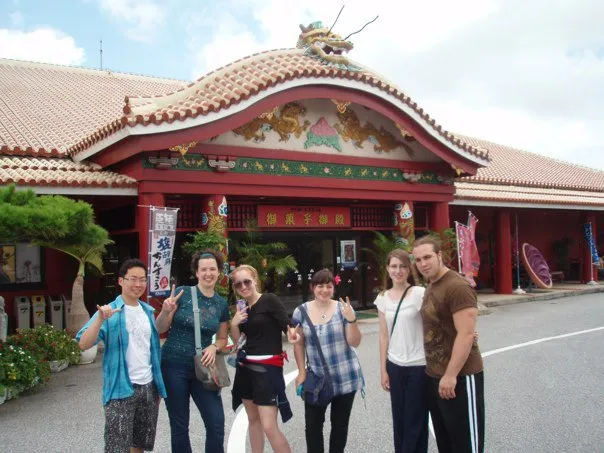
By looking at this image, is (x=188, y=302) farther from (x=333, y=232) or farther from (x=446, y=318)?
(x=333, y=232)

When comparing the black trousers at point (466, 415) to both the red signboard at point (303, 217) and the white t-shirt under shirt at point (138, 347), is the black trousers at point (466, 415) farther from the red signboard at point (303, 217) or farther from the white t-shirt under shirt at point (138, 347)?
the red signboard at point (303, 217)

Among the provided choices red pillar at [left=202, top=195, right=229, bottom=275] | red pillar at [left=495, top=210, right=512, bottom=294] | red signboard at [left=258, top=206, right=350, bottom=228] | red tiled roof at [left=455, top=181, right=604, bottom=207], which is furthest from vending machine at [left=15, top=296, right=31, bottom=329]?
red pillar at [left=495, top=210, right=512, bottom=294]

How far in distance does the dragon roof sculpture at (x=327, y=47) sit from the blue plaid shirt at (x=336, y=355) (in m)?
9.61

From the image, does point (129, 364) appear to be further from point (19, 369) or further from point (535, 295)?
point (535, 295)

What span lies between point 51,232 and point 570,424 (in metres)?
6.43

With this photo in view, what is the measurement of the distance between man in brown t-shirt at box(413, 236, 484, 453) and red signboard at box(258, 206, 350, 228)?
889 centimetres

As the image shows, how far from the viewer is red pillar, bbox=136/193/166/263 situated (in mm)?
10172

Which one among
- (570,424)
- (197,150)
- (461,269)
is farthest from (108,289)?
(570,424)

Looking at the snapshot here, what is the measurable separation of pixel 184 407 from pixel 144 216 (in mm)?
6614

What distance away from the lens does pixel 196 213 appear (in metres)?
11.8

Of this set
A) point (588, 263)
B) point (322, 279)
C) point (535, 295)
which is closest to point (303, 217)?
point (535, 295)

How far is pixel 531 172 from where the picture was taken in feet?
75.4

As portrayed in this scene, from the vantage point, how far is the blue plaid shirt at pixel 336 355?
416cm

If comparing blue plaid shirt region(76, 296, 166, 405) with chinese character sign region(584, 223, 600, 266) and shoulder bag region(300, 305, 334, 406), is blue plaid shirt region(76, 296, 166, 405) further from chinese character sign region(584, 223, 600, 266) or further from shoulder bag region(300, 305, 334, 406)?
chinese character sign region(584, 223, 600, 266)
